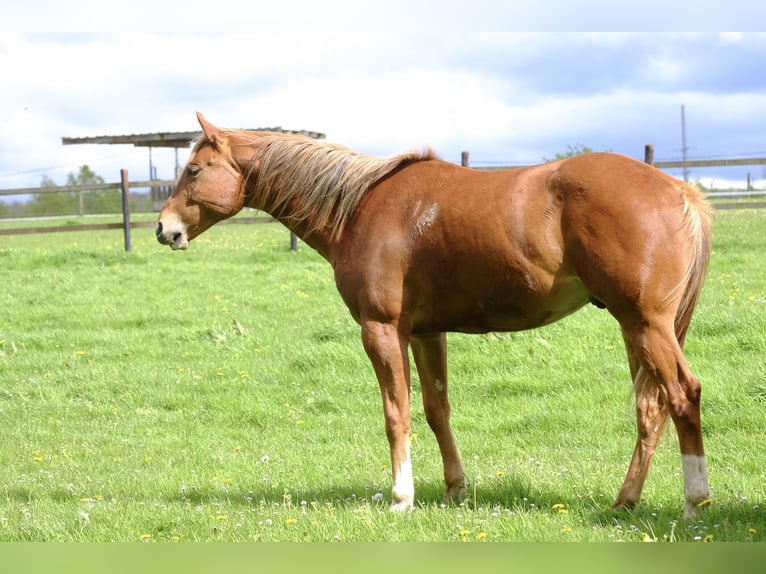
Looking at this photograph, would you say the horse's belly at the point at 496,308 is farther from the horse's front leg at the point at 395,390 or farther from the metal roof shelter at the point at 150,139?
the metal roof shelter at the point at 150,139

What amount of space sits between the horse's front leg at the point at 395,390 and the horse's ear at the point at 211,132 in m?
1.69

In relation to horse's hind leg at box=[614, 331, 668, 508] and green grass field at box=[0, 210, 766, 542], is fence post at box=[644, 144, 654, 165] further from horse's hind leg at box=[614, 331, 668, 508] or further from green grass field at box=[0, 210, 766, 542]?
horse's hind leg at box=[614, 331, 668, 508]

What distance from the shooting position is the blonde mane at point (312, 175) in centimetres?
542

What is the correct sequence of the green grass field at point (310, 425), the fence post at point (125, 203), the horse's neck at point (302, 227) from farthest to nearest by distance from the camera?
the fence post at point (125, 203), the horse's neck at point (302, 227), the green grass field at point (310, 425)

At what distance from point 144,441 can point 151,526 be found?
8.41 ft

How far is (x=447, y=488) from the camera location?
5520 millimetres

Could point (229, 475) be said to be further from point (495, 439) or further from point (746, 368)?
point (746, 368)

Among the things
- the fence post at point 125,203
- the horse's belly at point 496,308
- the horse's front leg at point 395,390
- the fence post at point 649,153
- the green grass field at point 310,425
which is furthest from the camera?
the fence post at point 125,203

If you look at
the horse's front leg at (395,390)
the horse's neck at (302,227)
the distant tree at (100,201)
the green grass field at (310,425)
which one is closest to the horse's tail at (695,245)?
the green grass field at (310,425)

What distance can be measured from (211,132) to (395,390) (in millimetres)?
2208

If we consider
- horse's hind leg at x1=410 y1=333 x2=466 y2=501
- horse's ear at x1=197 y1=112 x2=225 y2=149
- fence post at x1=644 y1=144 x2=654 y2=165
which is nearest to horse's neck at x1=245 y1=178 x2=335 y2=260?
horse's ear at x1=197 y1=112 x2=225 y2=149

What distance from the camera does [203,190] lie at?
569 centimetres

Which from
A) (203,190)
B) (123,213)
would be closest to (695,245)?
(203,190)

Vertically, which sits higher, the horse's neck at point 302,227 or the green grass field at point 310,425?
the horse's neck at point 302,227
